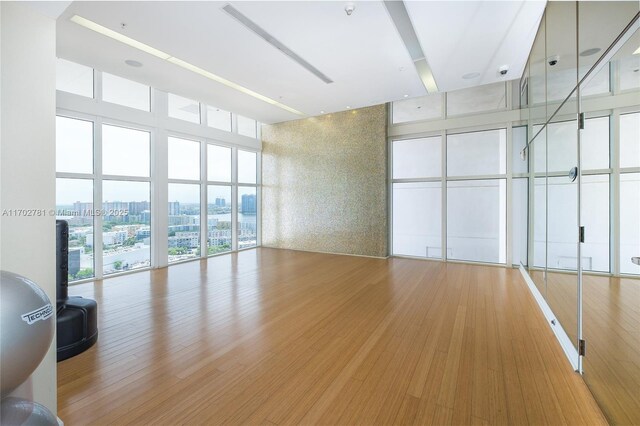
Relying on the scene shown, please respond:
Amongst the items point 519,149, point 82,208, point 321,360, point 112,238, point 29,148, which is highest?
point 519,149

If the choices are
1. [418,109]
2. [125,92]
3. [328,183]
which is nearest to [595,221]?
[418,109]

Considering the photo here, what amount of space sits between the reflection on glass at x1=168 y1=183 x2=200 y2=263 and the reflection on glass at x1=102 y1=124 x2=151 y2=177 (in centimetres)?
80

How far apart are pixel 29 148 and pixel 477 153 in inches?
290

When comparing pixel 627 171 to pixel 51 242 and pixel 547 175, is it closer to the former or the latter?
pixel 547 175

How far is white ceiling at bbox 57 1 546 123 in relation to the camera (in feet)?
11.6

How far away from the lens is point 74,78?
5.20 meters

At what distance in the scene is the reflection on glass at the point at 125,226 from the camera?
5652 millimetres

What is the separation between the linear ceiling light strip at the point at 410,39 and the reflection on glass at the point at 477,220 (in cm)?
252

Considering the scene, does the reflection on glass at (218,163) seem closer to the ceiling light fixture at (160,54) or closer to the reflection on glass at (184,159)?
the reflection on glass at (184,159)

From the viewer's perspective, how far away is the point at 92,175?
17.7 ft

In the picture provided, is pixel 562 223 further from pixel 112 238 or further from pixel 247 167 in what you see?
pixel 247 167

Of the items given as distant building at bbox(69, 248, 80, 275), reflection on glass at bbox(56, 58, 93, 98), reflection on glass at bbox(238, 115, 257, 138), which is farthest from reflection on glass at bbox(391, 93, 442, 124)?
distant building at bbox(69, 248, 80, 275)

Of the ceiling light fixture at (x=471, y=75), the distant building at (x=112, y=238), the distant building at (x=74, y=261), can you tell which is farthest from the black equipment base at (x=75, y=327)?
the ceiling light fixture at (x=471, y=75)

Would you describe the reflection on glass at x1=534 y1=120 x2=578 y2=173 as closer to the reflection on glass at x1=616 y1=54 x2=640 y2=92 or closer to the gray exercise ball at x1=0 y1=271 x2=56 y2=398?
the reflection on glass at x1=616 y1=54 x2=640 y2=92
